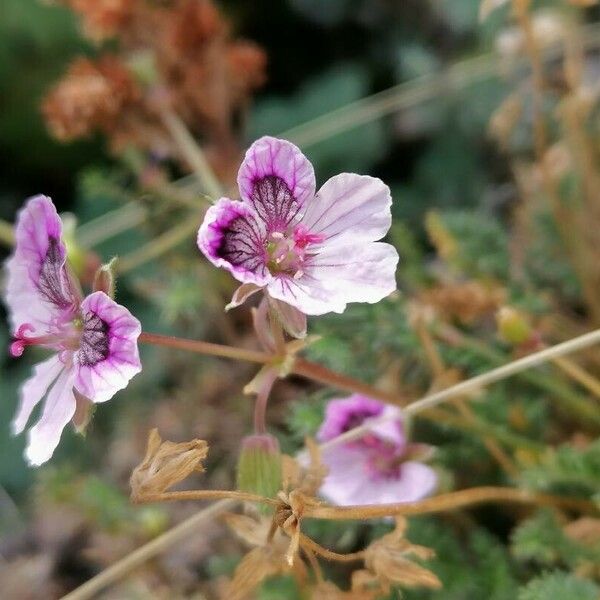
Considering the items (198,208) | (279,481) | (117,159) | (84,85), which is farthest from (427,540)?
(117,159)

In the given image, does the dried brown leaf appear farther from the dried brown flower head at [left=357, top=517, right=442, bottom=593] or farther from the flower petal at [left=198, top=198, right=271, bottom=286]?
the flower petal at [left=198, top=198, right=271, bottom=286]

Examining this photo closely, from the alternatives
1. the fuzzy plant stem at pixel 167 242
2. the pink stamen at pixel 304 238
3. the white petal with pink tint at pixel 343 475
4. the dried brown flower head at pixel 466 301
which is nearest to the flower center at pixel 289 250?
the pink stamen at pixel 304 238

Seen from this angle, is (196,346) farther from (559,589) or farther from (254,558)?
(559,589)

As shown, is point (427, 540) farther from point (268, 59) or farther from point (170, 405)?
point (268, 59)

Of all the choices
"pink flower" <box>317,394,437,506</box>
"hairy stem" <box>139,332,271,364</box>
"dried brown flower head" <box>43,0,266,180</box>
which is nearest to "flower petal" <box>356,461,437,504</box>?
A: "pink flower" <box>317,394,437,506</box>

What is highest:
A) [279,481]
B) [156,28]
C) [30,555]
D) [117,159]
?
[156,28]

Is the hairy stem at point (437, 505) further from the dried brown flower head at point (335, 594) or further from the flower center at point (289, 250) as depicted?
the flower center at point (289, 250)
